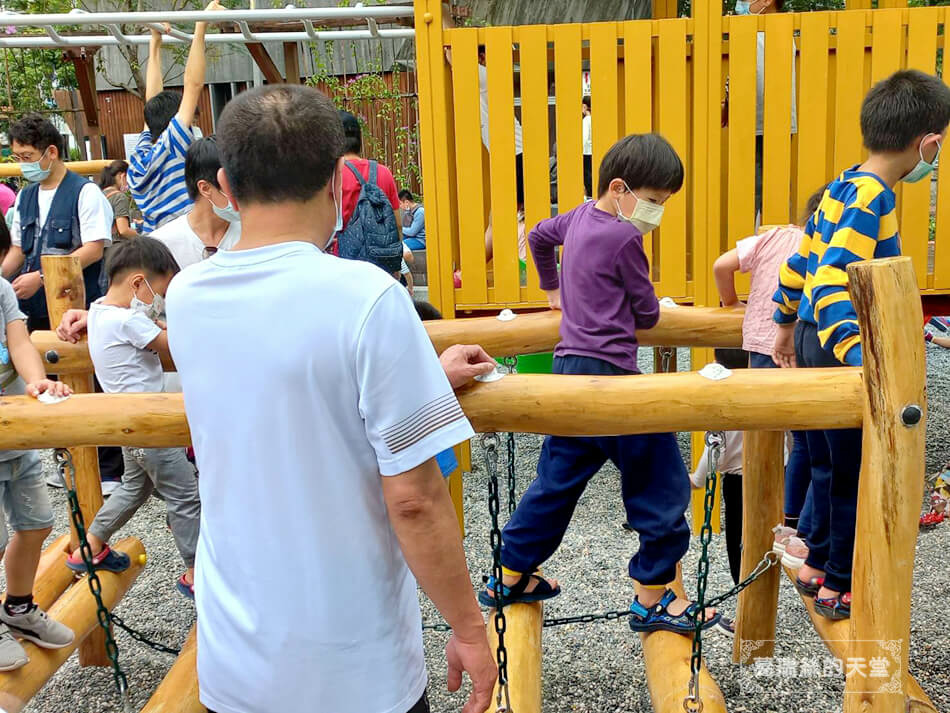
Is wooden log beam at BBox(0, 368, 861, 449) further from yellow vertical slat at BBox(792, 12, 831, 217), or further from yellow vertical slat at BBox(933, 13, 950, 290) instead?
yellow vertical slat at BBox(933, 13, 950, 290)

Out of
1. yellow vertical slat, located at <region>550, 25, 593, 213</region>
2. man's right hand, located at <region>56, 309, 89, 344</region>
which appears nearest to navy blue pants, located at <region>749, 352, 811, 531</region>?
yellow vertical slat, located at <region>550, 25, 593, 213</region>

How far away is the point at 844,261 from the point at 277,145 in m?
1.65

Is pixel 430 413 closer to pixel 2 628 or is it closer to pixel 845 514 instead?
pixel 845 514

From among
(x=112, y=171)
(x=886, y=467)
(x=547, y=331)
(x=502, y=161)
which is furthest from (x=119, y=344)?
(x=112, y=171)

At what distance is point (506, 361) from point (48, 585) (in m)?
1.91

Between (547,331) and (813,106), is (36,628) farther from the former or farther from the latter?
(813,106)

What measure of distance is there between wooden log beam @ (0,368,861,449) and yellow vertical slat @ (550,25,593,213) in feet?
8.21

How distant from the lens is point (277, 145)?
4.37 feet

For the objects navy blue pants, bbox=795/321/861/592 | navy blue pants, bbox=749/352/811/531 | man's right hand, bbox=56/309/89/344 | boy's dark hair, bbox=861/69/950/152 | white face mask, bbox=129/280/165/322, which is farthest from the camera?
navy blue pants, bbox=749/352/811/531

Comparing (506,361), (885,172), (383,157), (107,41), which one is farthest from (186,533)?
(383,157)

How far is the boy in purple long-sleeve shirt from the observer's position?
2.56 meters

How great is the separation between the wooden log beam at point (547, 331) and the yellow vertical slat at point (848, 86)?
1500mm

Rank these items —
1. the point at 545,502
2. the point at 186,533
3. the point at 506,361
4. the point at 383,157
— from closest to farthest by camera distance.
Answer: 1. the point at 545,502
2. the point at 186,533
3. the point at 506,361
4. the point at 383,157

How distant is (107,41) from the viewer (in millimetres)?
5223
